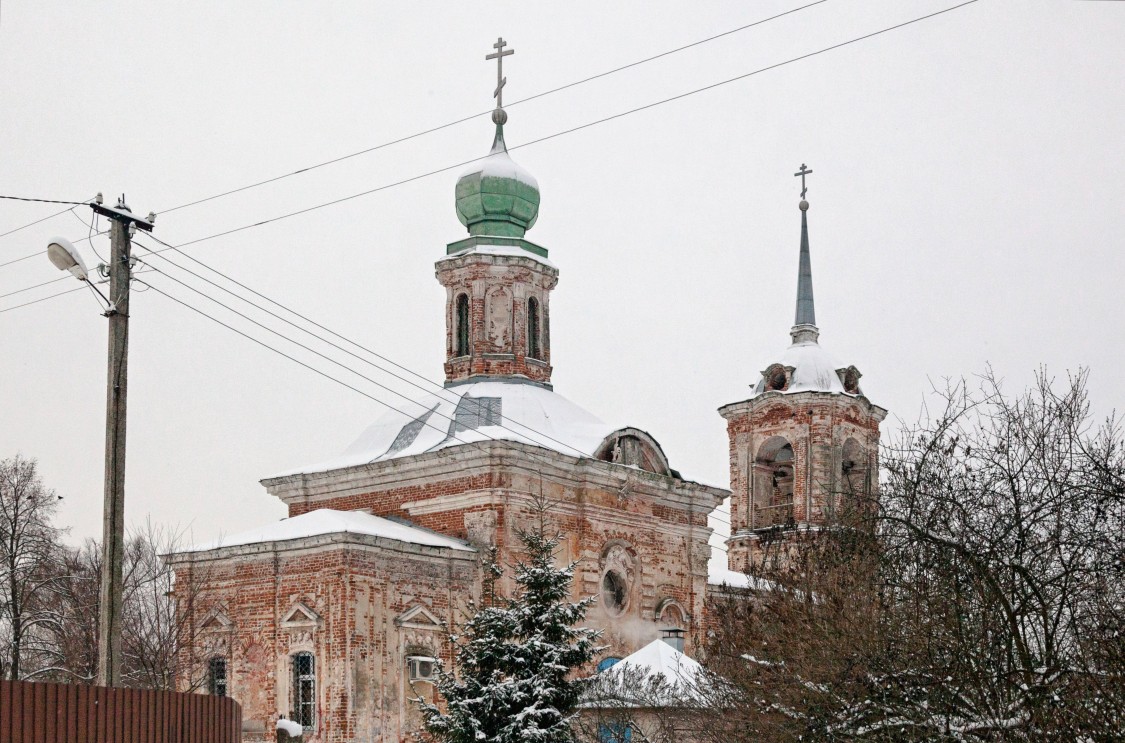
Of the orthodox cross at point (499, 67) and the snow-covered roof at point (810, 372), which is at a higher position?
the orthodox cross at point (499, 67)

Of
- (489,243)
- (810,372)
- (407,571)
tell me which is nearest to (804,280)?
(810,372)

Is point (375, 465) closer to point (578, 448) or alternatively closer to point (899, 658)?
point (578, 448)

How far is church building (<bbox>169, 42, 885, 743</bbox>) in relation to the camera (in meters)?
21.7

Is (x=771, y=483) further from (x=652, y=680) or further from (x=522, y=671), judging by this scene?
(x=522, y=671)

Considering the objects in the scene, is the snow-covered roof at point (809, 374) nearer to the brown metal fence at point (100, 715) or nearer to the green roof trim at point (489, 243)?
the green roof trim at point (489, 243)

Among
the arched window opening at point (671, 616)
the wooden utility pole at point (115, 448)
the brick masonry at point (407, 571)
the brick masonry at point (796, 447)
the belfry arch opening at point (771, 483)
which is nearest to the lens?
the wooden utility pole at point (115, 448)

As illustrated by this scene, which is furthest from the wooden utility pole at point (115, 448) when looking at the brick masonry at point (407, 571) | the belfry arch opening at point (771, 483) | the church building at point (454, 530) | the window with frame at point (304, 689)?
the belfry arch opening at point (771, 483)

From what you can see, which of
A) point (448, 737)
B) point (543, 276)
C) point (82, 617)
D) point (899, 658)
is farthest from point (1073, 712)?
point (82, 617)

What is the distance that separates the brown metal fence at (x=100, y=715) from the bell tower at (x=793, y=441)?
78.2ft

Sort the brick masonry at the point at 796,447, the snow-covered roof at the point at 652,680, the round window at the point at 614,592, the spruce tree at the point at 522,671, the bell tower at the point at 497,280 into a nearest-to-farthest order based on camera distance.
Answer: the spruce tree at the point at 522,671 < the snow-covered roof at the point at 652,680 < the round window at the point at 614,592 < the bell tower at the point at 497,280 < the brick masonry at the point at 796,447

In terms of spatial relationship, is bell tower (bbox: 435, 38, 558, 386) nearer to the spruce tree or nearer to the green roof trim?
the green roof trim

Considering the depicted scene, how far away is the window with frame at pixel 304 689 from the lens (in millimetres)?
21625

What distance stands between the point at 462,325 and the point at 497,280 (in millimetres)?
1069

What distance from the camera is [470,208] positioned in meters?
28.4
